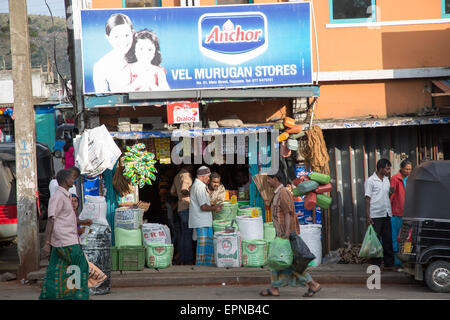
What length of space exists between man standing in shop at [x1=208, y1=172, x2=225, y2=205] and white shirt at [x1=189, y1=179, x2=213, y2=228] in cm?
44

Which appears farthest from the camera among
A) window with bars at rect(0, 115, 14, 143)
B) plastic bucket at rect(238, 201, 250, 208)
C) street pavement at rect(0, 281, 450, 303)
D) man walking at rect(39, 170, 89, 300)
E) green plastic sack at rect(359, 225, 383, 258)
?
window with bars at rect(0, 115, 14, 143)

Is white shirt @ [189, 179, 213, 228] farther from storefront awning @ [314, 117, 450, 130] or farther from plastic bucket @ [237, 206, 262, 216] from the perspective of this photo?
storefront awning @ [314, 117, 450, 130]

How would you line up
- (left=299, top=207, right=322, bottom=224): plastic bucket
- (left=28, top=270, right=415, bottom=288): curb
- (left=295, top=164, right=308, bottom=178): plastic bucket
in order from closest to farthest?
(left=28, top=270, right=415, bottom=288): curb < (left=299, top=207, right=322, bottom=224): plastic bucket < (left=295, top=164, right=308, bottom=178): plastic bucket

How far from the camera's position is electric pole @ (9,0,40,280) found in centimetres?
1095

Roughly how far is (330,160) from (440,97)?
2480 mm

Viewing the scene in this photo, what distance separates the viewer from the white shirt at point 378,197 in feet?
36.6

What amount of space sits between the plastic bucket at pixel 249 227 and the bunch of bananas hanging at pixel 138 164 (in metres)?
1.82

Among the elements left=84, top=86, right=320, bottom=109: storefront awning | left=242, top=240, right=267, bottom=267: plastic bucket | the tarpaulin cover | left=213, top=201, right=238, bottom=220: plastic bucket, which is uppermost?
left=84, top=86, right=320, bottom=109: storefront awning

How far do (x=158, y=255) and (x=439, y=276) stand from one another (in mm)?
4686

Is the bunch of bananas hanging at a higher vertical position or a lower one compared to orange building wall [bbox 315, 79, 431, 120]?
lower

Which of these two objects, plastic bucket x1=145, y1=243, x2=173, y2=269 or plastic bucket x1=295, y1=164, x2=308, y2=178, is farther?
plastic bucket x1=295, y1=164, x2=308, y2=178

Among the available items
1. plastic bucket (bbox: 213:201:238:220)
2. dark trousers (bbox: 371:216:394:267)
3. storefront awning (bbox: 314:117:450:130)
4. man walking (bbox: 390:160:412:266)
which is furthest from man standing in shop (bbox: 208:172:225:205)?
man walking (bbox: 390:160:412:266)

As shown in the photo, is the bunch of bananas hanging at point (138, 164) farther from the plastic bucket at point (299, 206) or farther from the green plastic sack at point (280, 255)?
the green plastic sack at point (280, 255)

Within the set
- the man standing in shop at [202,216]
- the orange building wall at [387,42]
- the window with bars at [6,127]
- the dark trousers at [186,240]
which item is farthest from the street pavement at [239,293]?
the window with bars at [6,127]
